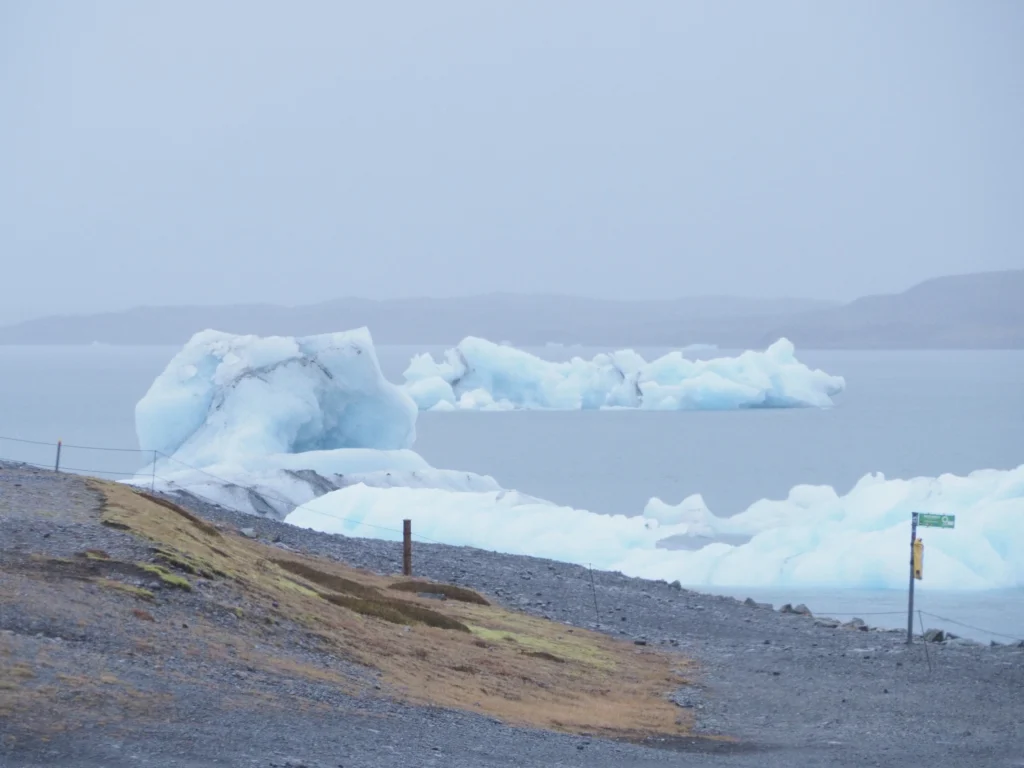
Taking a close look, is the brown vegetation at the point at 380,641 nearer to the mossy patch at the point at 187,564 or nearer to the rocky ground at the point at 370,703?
the mossy patch at the point at 187,564

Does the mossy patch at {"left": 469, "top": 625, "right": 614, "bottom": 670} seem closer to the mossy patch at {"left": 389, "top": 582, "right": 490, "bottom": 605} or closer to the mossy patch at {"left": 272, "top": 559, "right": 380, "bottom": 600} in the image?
the mossy patch at {"left": 272, "top": 559, "right": 380, "bottom": 600}

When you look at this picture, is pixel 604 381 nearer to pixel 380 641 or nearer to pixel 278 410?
pixel 278 410

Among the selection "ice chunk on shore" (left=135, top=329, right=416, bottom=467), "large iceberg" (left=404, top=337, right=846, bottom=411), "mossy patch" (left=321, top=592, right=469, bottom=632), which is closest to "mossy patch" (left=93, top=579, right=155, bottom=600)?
"mossy patch" (left=321, top=592, right=469, bottom=632)

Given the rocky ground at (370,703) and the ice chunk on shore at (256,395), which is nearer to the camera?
the rocky ground at (370,703)

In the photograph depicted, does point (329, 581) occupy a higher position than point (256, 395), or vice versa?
point (256, 395)

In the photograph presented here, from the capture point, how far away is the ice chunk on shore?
115 ft

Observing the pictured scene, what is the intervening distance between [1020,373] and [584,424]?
10788cm

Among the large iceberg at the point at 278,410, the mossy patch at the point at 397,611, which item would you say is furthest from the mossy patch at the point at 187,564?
the large iceberg at the point at 278,410

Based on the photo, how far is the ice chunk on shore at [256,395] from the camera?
Answer: 34.9m

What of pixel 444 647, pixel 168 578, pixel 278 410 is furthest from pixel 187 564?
pixel 278 410

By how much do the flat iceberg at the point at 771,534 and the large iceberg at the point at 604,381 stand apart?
1195 inches

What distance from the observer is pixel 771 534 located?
94.1 ft

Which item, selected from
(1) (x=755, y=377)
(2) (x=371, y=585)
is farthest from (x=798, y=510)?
(1) (x=755, y=377)

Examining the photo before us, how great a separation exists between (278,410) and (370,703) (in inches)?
1033
